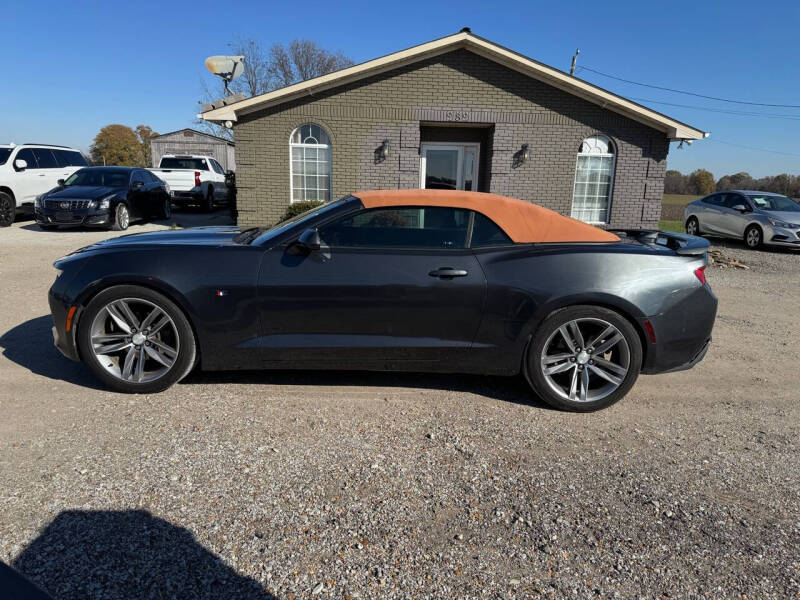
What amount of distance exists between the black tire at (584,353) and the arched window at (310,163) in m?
9.75

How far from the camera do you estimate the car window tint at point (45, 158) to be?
46.0 ft

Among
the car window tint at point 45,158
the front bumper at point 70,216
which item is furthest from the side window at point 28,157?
the front bumper at point 70,216

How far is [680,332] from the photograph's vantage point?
3689mm

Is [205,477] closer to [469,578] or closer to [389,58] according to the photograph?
[469,578]

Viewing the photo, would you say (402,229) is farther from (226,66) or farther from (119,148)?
(119,148)

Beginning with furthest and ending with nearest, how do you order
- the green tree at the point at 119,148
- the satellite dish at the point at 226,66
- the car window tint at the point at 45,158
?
the green tree at the point at 119,148 → the satellite dish at the point at 226,66 → the car window tint at the point at 45,158

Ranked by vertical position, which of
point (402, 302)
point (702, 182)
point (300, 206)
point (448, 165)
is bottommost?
point (402, 302)

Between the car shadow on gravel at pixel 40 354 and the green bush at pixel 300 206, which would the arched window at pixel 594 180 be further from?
the car shadow on gravel at pixel 40 354

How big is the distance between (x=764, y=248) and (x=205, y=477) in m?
16.1

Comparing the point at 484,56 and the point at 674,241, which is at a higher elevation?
the point at 484,56

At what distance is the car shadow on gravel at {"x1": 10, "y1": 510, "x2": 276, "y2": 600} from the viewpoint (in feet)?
6.61

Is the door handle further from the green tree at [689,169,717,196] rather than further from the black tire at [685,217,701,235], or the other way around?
the green tree at [689,169,717,196]

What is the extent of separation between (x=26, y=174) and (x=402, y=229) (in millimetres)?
13998

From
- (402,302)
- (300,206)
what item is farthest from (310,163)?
(402,302)
